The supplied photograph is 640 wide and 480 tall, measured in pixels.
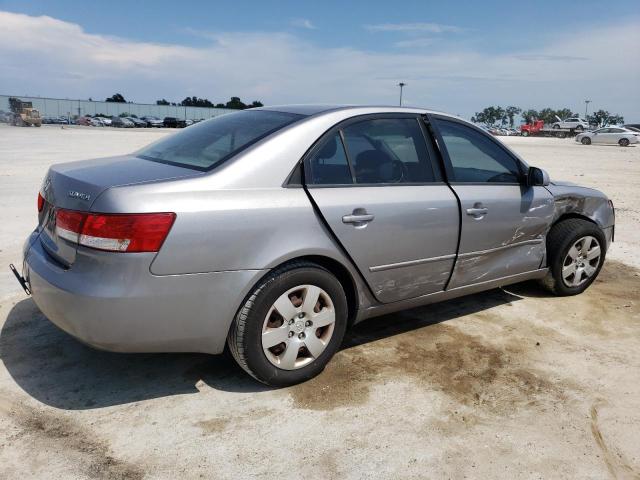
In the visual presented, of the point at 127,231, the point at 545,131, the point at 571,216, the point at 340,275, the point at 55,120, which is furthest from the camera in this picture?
the point at 545,131

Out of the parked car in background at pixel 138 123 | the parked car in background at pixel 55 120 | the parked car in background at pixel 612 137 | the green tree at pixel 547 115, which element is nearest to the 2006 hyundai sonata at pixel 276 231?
the parked car in background at pixel 612 137

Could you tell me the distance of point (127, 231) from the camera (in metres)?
2.59

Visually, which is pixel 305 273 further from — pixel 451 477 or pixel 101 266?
pixel 451 477

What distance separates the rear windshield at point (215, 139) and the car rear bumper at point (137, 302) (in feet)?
2.18

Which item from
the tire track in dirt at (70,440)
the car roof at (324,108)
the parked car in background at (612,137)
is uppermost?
the parked car in background at (612,137)

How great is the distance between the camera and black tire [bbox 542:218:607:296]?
4.57m

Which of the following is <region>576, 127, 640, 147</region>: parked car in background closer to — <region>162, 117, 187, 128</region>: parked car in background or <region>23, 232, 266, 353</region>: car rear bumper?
<region>23, 232, 266, 353</region>: car rear bumper

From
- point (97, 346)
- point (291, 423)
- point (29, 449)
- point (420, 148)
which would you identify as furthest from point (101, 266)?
point (420, 148)

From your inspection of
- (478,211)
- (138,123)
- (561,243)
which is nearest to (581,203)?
(561,243)

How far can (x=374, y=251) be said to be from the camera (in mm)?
3316

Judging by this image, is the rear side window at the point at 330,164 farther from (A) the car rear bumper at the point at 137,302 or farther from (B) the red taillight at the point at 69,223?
(B) the red taillight at the point at 69,223

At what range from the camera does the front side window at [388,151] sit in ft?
11.2

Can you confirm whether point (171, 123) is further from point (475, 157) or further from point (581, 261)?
point (475, 157)

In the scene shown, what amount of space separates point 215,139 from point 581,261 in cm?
338
